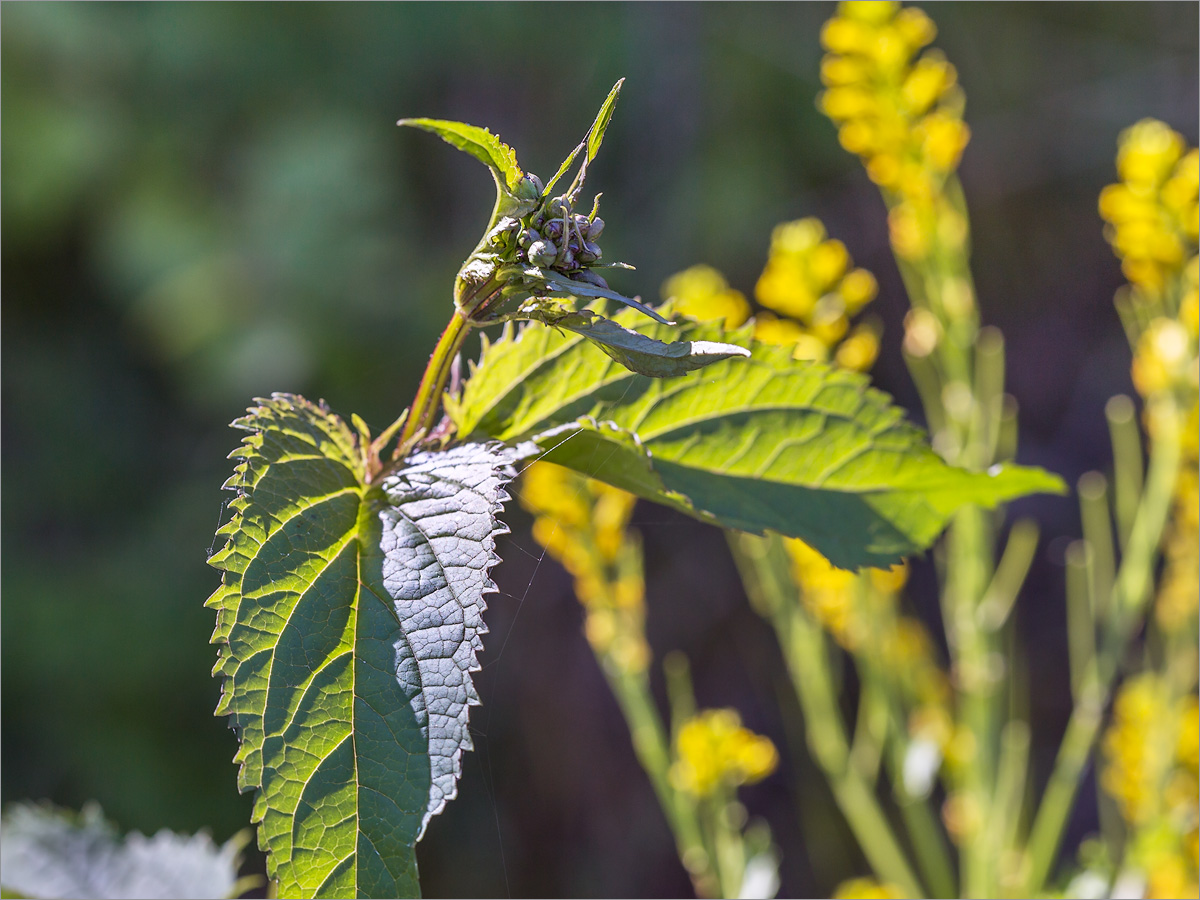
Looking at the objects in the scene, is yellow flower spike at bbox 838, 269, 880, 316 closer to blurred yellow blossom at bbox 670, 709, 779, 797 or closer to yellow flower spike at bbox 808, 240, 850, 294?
yellow flower spike at bbox 808, 240, 850, 294

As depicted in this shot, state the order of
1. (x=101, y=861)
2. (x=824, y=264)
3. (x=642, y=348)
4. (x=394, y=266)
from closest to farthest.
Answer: (x=642, y=348) < (x=101, y=861) < (x=824, y=264) < (x=394, y=266)

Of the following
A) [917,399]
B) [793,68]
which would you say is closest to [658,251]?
[793,68]

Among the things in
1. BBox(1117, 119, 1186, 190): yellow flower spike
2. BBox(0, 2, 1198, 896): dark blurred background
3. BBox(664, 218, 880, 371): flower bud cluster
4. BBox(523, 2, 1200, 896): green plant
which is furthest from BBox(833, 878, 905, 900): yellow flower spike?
BBox(0, 2, 1198, 896): dark blurred background

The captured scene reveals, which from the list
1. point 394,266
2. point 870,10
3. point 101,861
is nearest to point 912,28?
point 870,10

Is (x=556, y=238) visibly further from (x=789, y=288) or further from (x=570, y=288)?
(x=789, y=288)

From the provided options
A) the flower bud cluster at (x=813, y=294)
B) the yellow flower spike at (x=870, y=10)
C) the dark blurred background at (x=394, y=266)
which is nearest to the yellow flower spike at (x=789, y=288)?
the flower bud cluster at (x=813, y=294)

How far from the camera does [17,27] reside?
1.24 m

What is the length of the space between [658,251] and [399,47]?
1.57ft

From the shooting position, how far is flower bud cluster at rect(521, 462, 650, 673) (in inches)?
16.0

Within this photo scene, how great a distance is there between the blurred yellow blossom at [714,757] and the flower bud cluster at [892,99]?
26cm

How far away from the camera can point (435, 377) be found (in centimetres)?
22

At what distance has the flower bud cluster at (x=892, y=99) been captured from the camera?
41cm

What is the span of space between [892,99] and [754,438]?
0.73 ft

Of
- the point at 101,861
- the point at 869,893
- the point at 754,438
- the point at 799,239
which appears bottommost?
the point at 869,893
